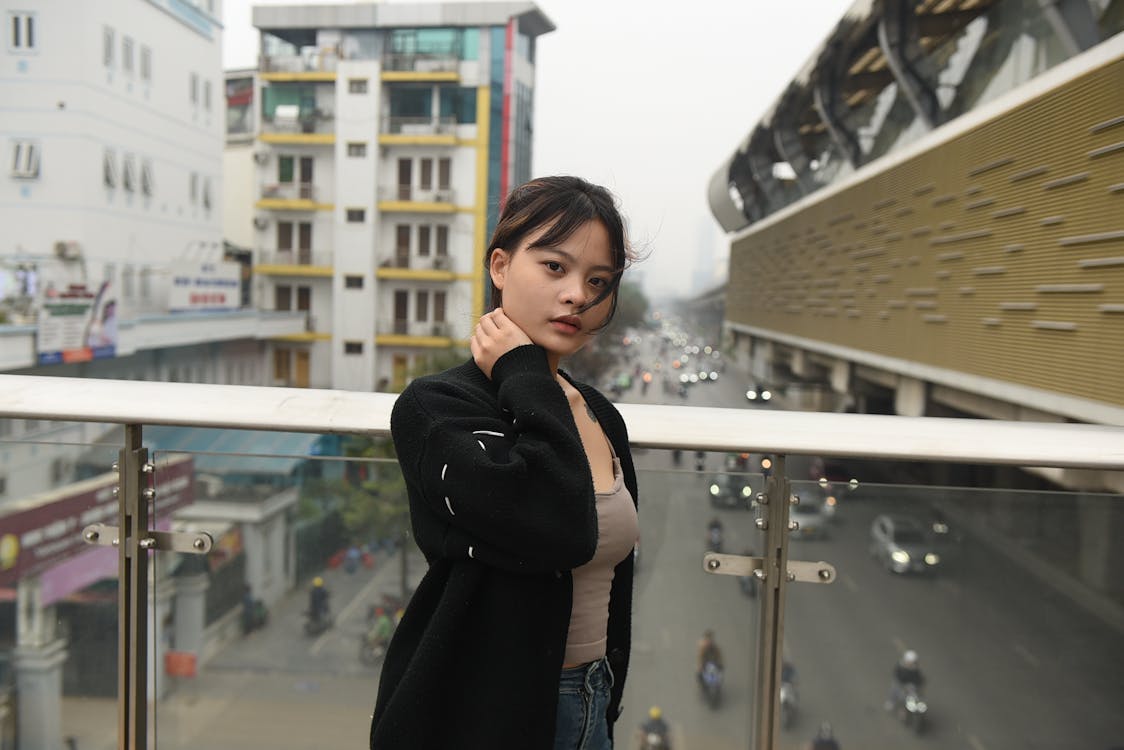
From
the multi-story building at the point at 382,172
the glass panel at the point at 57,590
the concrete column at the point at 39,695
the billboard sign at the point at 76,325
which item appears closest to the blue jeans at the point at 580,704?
the glass panel at the point at 57,590

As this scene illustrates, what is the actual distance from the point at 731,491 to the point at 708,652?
258 millimetres

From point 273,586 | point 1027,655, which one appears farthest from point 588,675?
point 1027,655

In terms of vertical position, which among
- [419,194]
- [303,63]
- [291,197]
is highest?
[303,63]

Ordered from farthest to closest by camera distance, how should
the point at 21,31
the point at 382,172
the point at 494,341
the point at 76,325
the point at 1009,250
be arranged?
1. the point at 382,172
2. the point at 21,31
3. the point at 76,325
4. the point at 1009,250
5. the point at 494,341

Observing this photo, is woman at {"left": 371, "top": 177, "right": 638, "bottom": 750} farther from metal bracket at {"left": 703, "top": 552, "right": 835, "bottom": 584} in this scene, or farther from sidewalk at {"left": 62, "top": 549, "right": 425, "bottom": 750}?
sidewalk at {"left": 62, "top": 549, "right": 425, "bottom": 750}

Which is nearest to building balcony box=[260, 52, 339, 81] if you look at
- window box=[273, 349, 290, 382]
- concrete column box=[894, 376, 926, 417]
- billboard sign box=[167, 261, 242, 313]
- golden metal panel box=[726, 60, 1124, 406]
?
billboard sign box=[167, 261, 242, 313]

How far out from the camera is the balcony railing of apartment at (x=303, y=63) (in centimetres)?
2314

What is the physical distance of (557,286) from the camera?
109 centimetres

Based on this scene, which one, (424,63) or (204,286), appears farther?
(424,63)

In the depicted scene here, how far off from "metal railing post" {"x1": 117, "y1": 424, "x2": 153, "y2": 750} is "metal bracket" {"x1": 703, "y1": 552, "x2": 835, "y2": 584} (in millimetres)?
842

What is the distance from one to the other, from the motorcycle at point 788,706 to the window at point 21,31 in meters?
18.5

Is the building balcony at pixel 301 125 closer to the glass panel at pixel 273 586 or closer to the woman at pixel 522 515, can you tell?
the glass panel at pixel 273 586

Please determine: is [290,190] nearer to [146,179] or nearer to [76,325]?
[146,179]

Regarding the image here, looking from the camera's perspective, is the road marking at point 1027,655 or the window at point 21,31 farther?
the window at point 21,31
